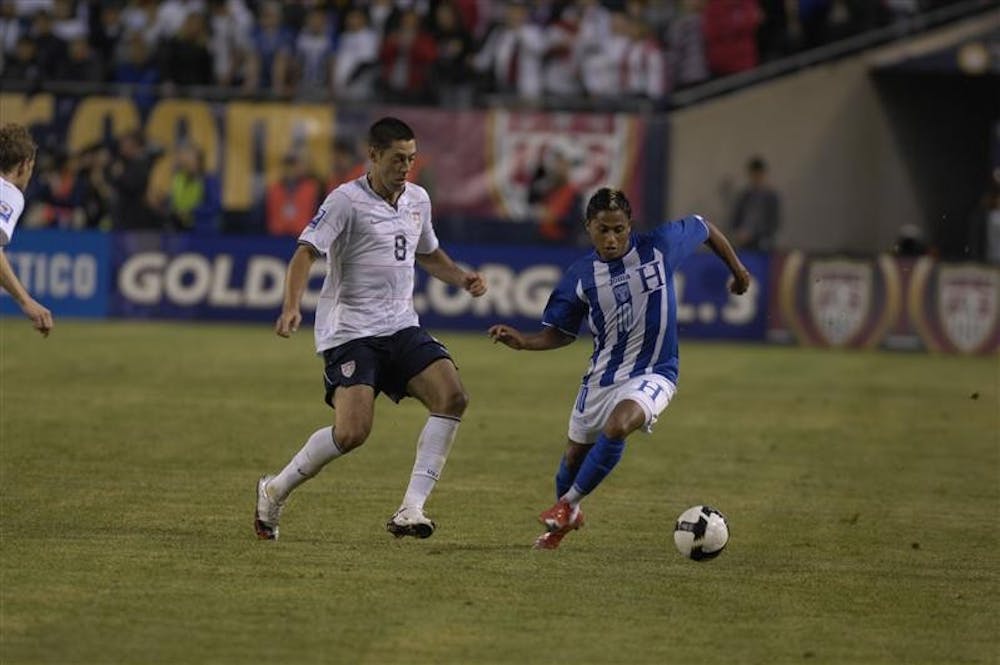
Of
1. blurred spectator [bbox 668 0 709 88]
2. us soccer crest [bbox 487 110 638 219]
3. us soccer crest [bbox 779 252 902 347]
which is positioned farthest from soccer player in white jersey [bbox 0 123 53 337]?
blurred spectator [bbox 668 0 709 88]

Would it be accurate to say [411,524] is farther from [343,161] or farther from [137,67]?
[137,67]

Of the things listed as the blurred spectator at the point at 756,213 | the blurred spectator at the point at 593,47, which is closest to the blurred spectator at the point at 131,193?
the blurred spectator at the point at 593,47

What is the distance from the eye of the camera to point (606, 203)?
9.68 m

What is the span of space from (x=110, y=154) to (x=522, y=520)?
16.5 meters

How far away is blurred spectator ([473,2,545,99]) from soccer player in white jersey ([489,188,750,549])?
645 inches

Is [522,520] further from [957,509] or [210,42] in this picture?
[210,42]

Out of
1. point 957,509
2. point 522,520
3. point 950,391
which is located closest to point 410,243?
point 522,520

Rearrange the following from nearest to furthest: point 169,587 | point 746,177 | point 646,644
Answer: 1. point 646,644
2. point 169,587
3. point 746,177

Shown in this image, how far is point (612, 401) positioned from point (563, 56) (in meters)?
17.0

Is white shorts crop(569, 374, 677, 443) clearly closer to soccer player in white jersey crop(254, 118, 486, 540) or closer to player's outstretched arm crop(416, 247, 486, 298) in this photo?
soccer player in white jersey crop(254, 118, 486, 540)

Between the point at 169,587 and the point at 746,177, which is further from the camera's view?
the point at 746,177

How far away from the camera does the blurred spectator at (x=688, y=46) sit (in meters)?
27.0

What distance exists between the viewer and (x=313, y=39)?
26.2m

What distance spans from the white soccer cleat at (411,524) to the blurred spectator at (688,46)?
59.9 ft
